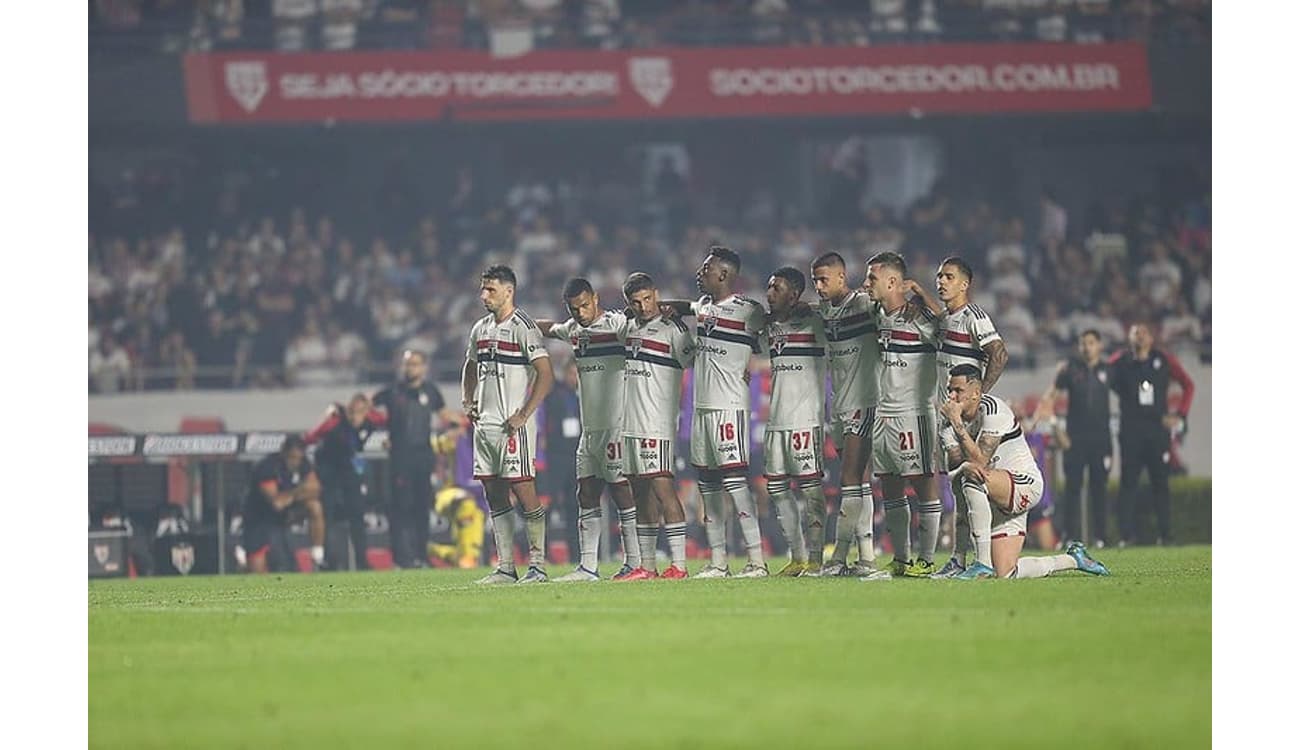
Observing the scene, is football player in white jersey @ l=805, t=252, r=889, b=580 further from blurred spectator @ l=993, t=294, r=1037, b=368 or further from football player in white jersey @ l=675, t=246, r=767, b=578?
blurred spectator @ l=993, t=294, r=1037, b=368

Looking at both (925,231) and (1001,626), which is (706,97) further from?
(1001,626)

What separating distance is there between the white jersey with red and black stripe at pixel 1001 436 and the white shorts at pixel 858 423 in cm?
48

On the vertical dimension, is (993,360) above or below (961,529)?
above

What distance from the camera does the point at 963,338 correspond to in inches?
473

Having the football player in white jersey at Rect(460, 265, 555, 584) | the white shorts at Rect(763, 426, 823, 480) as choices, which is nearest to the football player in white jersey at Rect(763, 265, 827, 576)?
the white shorts at Rect(763, 426, 823, 480)

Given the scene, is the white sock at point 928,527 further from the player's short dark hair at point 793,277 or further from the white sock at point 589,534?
the white sock at point 589,534

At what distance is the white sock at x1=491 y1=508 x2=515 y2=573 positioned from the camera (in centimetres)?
1306

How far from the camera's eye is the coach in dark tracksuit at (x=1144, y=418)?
57.7ft

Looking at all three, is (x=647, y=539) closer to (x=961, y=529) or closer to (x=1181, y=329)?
(x=961, y=529)

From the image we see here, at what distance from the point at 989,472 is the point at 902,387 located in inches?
28.7

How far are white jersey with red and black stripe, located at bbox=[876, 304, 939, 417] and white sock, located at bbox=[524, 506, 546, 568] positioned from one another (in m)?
2.24

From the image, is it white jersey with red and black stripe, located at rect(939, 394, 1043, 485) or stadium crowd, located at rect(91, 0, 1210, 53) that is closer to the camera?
white jersey with red and black stripe, located at rect(939, 394, 1043, 485)

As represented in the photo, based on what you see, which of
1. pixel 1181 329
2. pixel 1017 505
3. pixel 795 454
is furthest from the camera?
pixel 1181 329

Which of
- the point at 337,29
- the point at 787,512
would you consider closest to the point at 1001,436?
the point at 787,512
